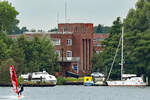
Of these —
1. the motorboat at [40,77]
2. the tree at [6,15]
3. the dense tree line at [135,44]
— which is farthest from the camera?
the tree at [6,15]

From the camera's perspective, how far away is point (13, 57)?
375 ft

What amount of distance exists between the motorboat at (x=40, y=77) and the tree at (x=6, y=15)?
49.7 ft

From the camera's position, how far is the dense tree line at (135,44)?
106875mm

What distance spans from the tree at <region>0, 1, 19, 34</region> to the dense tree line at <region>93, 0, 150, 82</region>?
20323mm

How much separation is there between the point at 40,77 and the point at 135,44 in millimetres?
15143

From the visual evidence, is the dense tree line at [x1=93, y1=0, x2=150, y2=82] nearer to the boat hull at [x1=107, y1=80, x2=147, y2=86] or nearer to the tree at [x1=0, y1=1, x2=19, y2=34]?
the boat hull at [x1=107, y1=80, x2=147, y2=86]

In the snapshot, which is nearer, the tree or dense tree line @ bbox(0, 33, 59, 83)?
dense tree line @ bbox(0, 33, 59, 83)

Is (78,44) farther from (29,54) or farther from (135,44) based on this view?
(135,44)

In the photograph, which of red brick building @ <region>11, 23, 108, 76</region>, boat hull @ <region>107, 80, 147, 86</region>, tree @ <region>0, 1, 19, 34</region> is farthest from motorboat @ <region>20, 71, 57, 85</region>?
red brick building @ <region>11, 23, 108, 76</region>

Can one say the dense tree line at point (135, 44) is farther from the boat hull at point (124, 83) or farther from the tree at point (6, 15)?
the tree at point (6, 15)

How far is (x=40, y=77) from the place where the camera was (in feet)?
363

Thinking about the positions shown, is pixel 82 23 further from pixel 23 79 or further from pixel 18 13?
pixel 23 79

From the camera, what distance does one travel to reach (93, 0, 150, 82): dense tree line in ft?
351

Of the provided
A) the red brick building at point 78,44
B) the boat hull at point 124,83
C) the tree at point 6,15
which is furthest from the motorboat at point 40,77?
the red brick building at point 78,44
